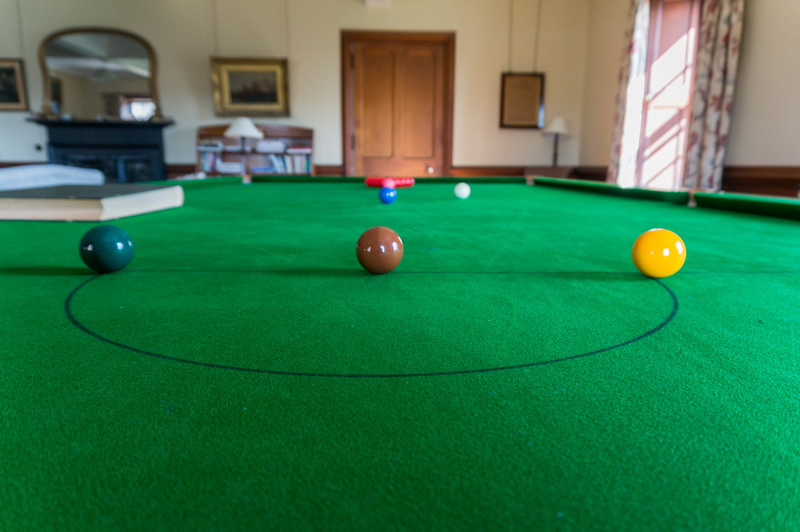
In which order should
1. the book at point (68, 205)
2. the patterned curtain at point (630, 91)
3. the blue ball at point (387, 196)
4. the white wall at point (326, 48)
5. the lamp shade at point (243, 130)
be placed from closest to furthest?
the book at point (68, 205), the blue ball at point (387, 196), the patterned curtain at point (630, 91), the lamp shade at point (243, 130), the white wall at point (326, 48)

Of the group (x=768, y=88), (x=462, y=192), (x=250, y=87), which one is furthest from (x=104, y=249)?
(x=250, y=87)

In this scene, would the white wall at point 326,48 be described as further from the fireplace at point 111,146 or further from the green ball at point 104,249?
the green ball at point 104,249

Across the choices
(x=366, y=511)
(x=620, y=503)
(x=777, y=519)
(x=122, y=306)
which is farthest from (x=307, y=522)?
(x=122, y=306)

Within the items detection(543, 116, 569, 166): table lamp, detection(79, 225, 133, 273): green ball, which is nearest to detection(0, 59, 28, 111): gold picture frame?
detection(543, 116, 569, 166): table lamp

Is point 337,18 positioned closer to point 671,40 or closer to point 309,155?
point 309,155

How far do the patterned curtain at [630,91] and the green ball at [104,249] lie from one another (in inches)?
225

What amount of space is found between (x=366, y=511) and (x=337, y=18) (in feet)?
24.9

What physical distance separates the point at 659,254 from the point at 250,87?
22.6 ft

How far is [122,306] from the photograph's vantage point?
3.34 feet

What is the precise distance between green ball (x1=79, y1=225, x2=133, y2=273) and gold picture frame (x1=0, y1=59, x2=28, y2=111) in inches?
305

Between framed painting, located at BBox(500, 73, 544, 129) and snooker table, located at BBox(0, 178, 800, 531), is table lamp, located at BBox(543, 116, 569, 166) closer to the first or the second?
framed painting, located at BBox(500, 73, 544, 129)

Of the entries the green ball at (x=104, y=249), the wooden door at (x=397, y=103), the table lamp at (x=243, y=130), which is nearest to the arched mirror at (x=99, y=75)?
the table lamp at (x=243, y=130)

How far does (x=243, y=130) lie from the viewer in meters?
6.53

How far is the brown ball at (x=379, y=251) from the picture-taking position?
50.1 inches
